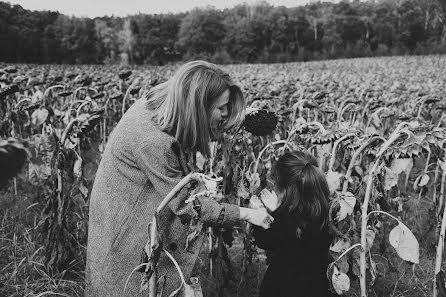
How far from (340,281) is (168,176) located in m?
0.78

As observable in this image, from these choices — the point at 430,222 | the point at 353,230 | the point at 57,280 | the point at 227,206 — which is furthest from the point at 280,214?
the point at 430,222

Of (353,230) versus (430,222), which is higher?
(353,230)

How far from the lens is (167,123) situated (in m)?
1.76

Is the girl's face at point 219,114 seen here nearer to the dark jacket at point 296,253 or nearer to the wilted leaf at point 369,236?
the dark jacket at point 296,253

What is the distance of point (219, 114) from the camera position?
6.30ft

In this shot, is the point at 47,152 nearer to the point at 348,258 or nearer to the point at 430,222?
the point at 348,258

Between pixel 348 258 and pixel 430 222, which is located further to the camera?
pixel 430 222

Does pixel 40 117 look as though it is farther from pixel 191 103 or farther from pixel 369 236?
pixel 369 236

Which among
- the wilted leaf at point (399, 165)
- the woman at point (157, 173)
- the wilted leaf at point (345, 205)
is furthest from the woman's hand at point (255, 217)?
the wilted leaf at point (399, 165)

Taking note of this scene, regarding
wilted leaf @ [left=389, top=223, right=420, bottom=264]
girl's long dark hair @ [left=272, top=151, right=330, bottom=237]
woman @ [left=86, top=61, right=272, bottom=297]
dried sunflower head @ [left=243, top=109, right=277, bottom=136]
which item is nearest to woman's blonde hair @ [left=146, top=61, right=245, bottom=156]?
woman @ [left=86, top=61, right=272, bottom=297]

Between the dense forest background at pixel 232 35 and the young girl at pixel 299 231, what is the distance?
39930mm

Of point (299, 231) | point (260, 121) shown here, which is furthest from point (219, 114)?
point (299, 231)

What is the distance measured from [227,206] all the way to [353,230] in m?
0.61

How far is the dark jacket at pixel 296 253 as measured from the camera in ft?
6.98
